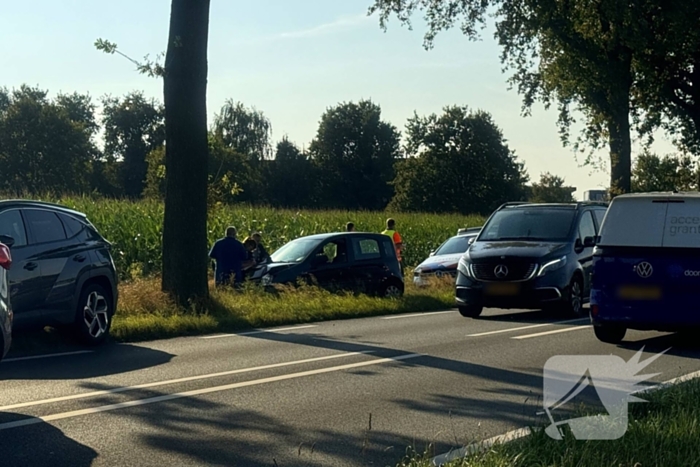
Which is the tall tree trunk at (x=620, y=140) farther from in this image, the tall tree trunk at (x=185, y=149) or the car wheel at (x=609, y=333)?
the car wheel at (x=609, y=333)

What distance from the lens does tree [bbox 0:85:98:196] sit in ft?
266

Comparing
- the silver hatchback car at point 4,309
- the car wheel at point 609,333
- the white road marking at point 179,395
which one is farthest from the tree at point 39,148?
the silver hatchback car at point 4,309

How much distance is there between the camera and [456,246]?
27.0 metres

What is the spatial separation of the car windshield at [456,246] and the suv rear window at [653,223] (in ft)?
43.3

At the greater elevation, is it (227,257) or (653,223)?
(653,223)

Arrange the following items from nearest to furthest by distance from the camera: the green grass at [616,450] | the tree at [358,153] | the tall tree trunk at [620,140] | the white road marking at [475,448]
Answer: the green grass at [616,450] → the white road marking at [475,448] → the tall tree trunk at [620,140] → the tree at [358,153]

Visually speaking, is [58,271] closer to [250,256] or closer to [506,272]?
[506,272]

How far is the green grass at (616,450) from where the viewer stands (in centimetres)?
576

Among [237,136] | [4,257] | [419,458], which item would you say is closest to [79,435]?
[4,257]

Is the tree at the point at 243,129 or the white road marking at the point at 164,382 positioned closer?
the white road marking at the point at 164,382

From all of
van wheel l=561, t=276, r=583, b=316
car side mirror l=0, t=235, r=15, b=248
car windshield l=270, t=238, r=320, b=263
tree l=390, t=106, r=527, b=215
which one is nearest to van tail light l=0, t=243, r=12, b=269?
car side mirror l=0, t=235, r=15, b=248

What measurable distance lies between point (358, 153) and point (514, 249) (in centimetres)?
8413

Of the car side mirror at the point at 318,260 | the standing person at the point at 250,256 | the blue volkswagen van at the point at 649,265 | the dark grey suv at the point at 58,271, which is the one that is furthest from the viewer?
the standing person at the point at 250,256

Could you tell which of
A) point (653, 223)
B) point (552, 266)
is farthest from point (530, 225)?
point (653, 223)
